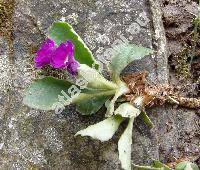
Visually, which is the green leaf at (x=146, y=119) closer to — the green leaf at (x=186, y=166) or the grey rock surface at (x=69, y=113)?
the grey rock surface at (x=69, y=113)

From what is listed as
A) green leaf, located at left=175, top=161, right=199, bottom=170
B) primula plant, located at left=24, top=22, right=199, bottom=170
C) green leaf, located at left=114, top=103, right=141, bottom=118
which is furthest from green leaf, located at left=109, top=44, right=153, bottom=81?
green leaf, located at left=175, top=161, right=199, bottom=170

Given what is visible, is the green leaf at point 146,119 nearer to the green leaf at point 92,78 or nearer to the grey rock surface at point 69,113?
the grey rock surface at point 69,113

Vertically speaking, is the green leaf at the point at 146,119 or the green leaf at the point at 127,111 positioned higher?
the green leaf at the point at 127,111

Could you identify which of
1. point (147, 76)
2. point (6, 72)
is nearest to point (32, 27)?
point (6, 72)

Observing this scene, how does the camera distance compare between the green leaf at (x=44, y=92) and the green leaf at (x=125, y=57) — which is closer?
the green leaf at (x=44, y=92)

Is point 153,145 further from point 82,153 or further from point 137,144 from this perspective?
point 82,153

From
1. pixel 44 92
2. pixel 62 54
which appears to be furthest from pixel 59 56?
pixel 44 92

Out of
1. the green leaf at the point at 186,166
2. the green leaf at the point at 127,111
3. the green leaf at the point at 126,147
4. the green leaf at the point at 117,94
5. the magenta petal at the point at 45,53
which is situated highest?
the magenta petal at the point at 45,53

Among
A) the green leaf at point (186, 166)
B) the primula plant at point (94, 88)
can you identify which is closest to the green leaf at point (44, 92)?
the primula plant at point (94, 88)
